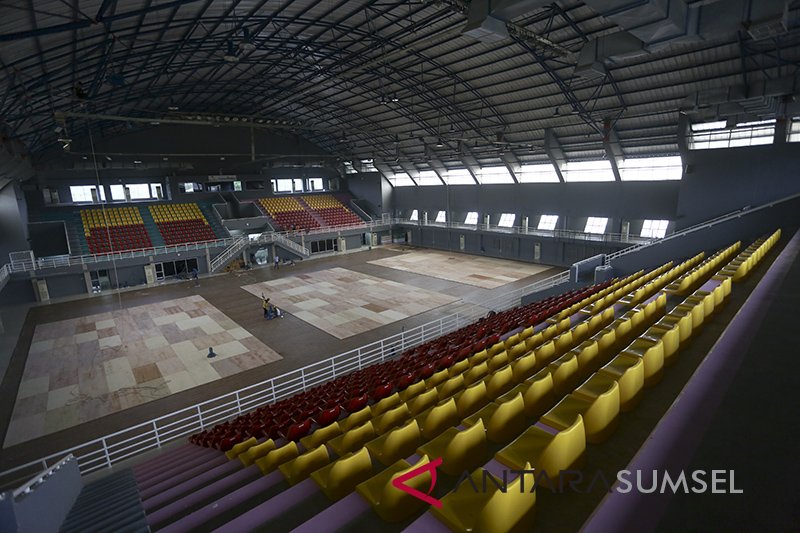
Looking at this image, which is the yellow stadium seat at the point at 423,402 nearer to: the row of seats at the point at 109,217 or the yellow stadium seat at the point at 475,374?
the yellow stadium seat at the point at 475,374

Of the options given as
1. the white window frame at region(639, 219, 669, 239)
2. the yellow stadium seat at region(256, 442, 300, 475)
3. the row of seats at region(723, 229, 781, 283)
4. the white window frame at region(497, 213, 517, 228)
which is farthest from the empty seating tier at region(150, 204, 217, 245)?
the white window frame at region(639, 219, 669, 239)

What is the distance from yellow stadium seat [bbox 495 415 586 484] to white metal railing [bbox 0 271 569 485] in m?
7.94

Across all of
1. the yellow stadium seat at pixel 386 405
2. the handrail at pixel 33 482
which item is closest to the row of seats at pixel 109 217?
the handrail at pixel 33 482

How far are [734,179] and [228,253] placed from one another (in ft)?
117

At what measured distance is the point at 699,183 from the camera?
22297 millimetres

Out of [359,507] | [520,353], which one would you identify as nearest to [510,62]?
[520,353]

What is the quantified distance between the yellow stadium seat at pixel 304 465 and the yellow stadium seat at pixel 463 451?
1.73 metres

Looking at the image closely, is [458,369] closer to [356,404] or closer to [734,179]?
[356,404]

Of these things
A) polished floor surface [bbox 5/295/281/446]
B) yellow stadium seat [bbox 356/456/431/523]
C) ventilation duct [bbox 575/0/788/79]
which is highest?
ventilation duct [bbox 575/0/788/79]

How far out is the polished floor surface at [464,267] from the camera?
29125mm

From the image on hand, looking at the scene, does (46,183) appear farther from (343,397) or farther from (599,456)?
(599,456)

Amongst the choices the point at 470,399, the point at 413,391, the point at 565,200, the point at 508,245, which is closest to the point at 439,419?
the point at 470,399

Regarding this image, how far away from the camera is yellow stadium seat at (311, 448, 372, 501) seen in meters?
4.06

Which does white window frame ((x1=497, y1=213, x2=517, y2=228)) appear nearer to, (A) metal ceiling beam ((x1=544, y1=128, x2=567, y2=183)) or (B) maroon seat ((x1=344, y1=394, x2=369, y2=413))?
(A) metal ceiling beam ((x1=544, y1=128, x2=567, y2=183))
